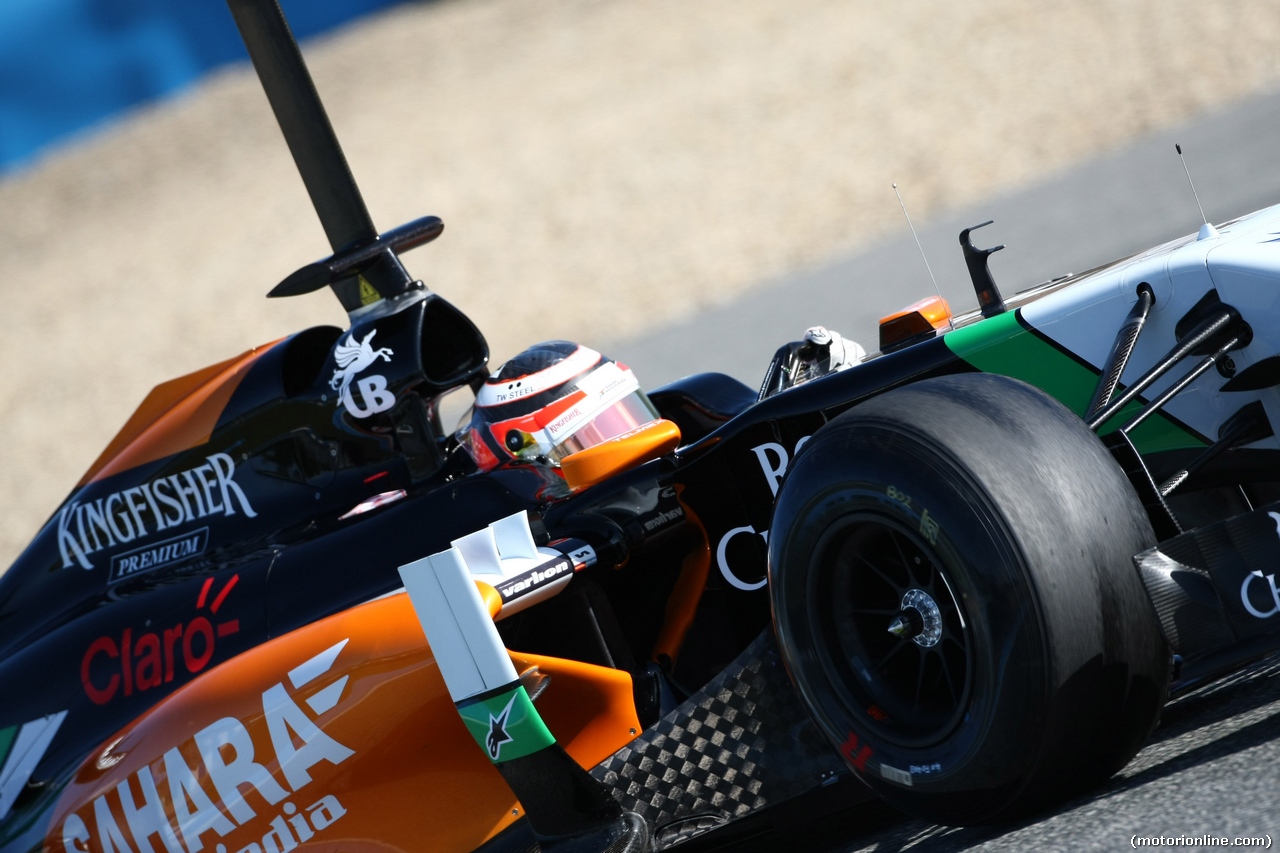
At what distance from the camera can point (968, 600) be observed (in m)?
2.14

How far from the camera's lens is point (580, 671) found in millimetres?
2896

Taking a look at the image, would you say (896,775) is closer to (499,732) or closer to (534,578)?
(499,732)

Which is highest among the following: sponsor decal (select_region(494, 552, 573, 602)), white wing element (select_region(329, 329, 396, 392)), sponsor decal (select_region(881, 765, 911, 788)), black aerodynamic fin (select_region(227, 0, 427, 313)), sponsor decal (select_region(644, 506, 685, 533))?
black aerodynamic fin (select_region(227, 0, 427, 313))

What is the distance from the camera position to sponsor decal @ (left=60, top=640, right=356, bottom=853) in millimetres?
2961

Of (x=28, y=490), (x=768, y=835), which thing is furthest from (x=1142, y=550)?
(x=28, y=490)

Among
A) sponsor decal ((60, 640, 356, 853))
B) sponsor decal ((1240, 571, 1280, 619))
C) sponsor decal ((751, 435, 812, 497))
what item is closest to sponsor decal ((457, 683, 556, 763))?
sponsor decal ((60, 640, 356, 853))

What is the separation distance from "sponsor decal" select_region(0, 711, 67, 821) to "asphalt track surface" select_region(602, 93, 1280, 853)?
7.16 ft

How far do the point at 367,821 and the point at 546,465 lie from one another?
3.54ft

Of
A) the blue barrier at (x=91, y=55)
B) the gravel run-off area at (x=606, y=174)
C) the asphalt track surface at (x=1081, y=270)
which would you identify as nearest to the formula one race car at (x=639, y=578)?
the asphalt track surface at (x=1081, y=270)

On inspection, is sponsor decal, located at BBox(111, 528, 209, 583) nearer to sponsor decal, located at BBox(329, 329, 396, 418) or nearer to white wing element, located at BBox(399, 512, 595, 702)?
sponsor decal, located at BBox(329, 329, 396, 418)

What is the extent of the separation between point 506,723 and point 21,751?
1.84 metres

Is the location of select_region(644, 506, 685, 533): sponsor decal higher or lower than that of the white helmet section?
lower

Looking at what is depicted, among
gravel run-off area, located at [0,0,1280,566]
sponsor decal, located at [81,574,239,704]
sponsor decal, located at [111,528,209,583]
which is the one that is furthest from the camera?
gravel run-off area, located at [0,0,1280,566]

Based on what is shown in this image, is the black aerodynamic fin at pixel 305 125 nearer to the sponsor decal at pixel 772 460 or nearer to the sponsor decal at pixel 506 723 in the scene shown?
the sponsor decal at pixel 772 460
